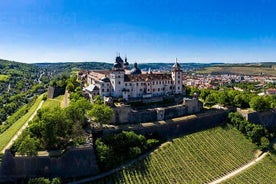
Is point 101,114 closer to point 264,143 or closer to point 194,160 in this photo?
point 194,160

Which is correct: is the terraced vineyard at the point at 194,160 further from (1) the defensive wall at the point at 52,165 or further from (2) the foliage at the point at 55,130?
(2) the foliage at the point at 55,130

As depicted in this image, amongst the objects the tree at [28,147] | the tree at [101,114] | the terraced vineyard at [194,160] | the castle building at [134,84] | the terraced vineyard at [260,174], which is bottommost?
the terraced vineyard at [260,174]

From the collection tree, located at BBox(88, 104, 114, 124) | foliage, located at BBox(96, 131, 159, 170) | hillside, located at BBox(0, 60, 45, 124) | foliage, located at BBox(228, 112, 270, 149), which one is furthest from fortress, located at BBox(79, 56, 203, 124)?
hillside, located at BBox(0, 60, 45, 124)

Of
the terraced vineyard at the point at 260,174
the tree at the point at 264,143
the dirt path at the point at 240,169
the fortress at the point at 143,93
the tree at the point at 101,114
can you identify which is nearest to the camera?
the dirt path at the point at 240,169

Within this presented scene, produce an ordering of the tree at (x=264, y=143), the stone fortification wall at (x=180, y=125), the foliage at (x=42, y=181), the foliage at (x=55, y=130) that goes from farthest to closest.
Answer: the tree at (x=264, y=143), the stone fortification wall at (x=180, y=125), the foliage at (x=55, y=130), the foliage at (x=42, y=181)

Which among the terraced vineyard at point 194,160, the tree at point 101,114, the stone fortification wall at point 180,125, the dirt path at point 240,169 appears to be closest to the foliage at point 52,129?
the tree at point 101,114

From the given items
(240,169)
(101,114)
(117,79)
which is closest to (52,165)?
(101,114)

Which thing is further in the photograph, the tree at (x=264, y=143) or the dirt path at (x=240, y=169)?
the tree at (x=264, y=143)

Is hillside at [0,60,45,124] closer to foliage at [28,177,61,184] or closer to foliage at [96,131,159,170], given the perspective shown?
foliage at [96,131,159,170]
